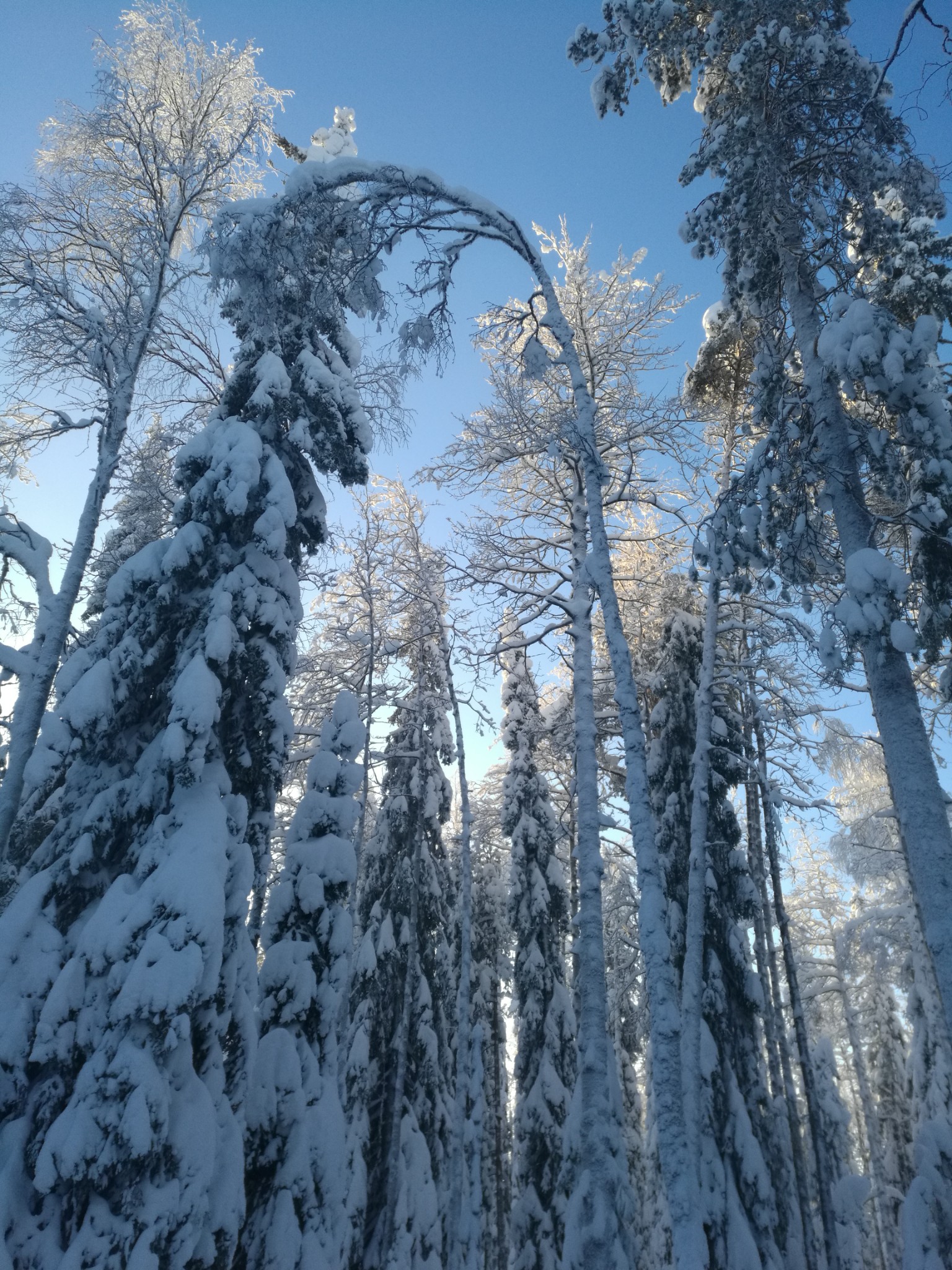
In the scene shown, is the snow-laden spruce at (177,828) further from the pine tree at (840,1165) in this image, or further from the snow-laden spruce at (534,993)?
the pine tree at (840,1165)

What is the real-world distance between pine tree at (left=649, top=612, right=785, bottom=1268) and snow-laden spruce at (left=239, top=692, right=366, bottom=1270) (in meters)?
4.92

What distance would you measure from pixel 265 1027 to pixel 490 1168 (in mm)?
20966

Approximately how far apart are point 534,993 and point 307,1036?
7.94 metres

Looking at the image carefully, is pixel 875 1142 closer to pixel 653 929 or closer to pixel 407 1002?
pixel 407 1002

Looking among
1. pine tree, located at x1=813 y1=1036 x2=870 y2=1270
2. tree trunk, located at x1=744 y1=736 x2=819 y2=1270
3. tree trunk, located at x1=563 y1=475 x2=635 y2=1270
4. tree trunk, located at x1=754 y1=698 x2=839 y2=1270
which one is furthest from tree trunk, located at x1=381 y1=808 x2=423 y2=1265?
pine tree, located at x1=813 y1=1036 x2=870 y2=1270

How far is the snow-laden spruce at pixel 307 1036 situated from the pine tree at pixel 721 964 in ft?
16.1

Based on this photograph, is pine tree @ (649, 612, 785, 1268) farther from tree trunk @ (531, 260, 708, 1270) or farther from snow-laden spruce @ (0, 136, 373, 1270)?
snow-laden spruce @ (0, 136, 373, 1270)

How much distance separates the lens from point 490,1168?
23.7 metres

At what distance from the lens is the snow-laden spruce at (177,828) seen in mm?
4648

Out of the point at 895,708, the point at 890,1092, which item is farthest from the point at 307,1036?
the point at 890,1092

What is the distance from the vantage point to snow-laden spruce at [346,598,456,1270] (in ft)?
39.2

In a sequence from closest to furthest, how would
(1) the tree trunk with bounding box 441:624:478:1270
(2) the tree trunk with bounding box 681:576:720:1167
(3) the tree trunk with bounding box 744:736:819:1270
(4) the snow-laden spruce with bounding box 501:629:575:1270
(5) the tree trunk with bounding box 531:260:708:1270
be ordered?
1. (5) the tree trunk with bounding box 531:260:708:1270
2. (2) the tree trunk with bounding box 681:576:720:1167
3. (1) the tree trunk with bounding box 441:624:478:1270
4. (3) the tree trunk with bounding box 744:736:819:1270
5. (4) the snow-laden spruce with bounding box 501:629:575:1270

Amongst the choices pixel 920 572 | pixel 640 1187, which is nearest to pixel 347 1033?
pixel 920 572

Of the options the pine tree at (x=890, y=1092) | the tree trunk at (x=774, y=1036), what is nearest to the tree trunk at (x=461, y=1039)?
the tree trunk at (x=774, y=1036)
